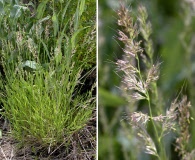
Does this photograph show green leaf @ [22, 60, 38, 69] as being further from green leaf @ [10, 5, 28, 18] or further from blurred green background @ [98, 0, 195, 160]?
blurred green background @ [98, 0, 195, 160]

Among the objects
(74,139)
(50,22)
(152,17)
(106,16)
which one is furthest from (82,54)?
(152,17)

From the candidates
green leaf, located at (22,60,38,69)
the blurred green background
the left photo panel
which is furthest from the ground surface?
the blurred green background

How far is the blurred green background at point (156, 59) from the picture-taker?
1.96 ft

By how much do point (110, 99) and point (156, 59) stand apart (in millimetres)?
115

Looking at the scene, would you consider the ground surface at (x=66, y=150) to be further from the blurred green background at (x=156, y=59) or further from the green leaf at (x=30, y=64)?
the blurred green background at (x=156, y=59)

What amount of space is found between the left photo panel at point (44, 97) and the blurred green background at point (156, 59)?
0.50 metres

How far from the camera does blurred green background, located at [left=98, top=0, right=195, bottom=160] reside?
0.60 m

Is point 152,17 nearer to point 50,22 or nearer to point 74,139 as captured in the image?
point 74,139

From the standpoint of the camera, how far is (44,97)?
4.27 feet

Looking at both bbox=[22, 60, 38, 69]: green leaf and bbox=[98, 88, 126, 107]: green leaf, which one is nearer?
bbox=[98, 88, 126, 107]: green leaf

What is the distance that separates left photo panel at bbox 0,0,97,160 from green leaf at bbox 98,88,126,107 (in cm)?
51

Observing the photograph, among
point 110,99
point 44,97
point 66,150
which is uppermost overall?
point 110,99

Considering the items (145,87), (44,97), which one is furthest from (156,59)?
(44,97)

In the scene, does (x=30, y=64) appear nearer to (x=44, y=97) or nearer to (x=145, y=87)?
(x=44, y=97)
